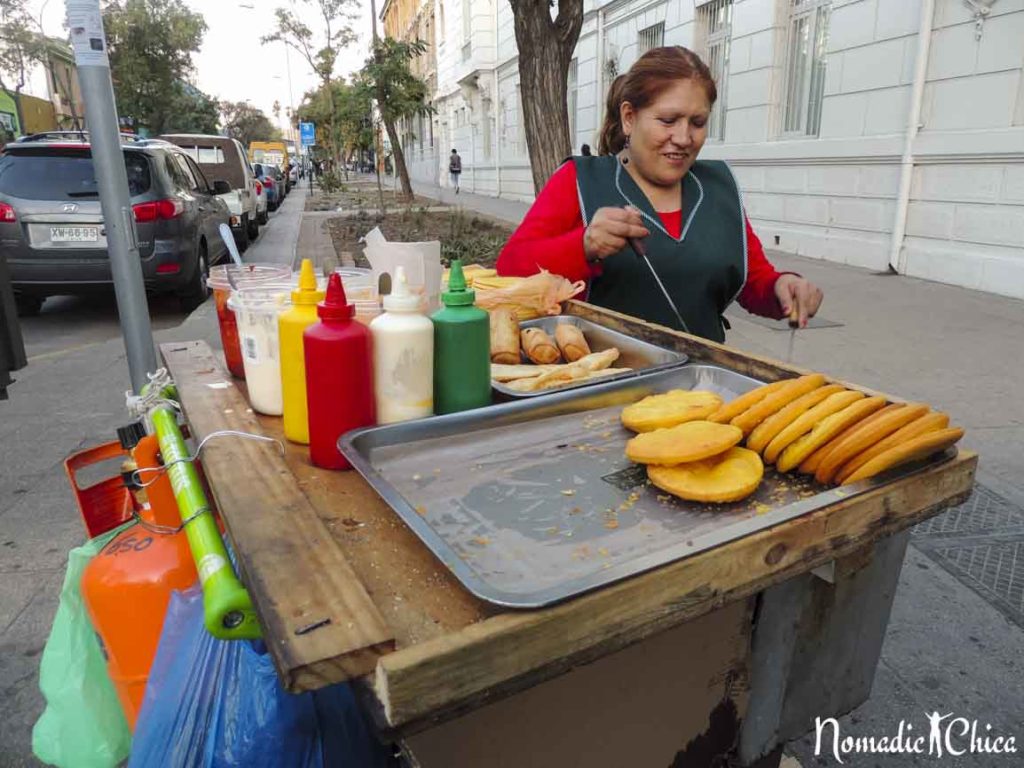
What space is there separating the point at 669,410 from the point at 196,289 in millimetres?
7813

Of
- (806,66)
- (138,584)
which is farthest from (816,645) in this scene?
(806,66)

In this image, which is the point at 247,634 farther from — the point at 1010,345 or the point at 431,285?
the point at 1010,345

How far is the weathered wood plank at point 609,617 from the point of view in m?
0.79

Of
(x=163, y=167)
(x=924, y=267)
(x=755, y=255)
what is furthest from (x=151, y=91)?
(x=755, y=255)

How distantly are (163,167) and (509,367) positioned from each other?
715cm

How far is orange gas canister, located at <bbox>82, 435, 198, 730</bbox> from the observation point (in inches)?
59.4

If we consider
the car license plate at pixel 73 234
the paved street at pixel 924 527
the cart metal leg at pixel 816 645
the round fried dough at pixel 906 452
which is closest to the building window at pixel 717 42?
the paved street at pixel 924 527

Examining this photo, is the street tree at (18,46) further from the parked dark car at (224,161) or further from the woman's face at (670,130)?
the woman's face at (670,130)

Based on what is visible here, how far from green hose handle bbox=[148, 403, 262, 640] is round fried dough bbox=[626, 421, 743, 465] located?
682mm

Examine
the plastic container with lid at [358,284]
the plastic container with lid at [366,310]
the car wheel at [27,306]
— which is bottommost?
the car wheel at [27,306]

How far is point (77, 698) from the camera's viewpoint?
1625mm

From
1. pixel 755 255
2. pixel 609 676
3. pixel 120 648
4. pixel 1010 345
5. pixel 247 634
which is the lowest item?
pixel 1010 345

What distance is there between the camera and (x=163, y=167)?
24.8 feet

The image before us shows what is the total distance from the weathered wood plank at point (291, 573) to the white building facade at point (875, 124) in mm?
8233
